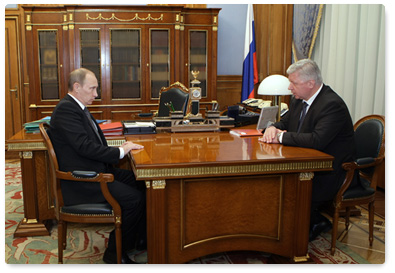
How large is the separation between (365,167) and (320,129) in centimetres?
43

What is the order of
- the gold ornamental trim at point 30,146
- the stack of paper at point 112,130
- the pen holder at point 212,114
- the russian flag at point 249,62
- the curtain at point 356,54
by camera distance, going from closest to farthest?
the gold ornamental trim at point 30,146 < the stack of paper at point 112,130 < the pen holder at point 212,114 < the curtain at point 356,54 < the russian flag at point 249,62

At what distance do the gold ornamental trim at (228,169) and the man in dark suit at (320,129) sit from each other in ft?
0.83

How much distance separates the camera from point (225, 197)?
2.23 m

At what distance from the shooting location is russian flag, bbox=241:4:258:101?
5.68m

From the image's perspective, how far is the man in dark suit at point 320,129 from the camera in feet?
8.00

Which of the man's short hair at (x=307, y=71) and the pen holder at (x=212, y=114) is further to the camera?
the pen holder at (x=212, y=114)

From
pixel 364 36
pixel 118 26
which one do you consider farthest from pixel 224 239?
pixel 118 26

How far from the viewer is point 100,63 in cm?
568

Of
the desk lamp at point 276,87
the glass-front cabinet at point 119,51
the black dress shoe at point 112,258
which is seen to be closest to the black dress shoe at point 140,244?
the black dress shoe at point 112,258

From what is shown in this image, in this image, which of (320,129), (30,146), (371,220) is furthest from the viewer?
(30,146)

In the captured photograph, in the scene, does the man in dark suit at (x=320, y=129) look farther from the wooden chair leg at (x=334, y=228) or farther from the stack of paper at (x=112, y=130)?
the stack of paper at (x=112, y=130)

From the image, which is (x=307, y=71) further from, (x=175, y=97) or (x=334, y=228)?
(x=175, y=97)

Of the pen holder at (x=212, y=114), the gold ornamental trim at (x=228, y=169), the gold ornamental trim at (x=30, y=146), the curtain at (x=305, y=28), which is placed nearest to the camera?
the gold ornamental trim at (x=228, y=169)

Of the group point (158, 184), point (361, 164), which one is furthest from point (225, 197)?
point (361, 164)
